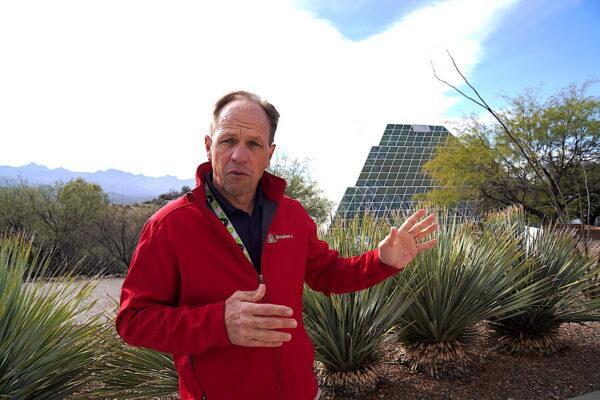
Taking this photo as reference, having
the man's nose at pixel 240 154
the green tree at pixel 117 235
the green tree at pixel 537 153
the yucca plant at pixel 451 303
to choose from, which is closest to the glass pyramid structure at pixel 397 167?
the green tree at pixel 537 153

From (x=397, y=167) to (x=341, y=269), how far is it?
162 feet

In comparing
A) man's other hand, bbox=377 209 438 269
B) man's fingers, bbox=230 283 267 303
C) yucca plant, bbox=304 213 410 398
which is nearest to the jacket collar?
man's other hand, bbox=377 209 438 269

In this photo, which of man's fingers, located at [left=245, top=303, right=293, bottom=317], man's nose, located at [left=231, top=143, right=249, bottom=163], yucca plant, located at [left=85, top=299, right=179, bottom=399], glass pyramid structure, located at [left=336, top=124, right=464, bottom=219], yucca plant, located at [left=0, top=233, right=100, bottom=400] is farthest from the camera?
glass pyramid structure, located at [left=336, top=124, right=464, bottom=219]

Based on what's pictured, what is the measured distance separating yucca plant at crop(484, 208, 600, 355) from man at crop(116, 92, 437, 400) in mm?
3057

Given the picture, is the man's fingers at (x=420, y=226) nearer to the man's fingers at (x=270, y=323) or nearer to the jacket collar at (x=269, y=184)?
the jacket collar at (x=269, y=184)

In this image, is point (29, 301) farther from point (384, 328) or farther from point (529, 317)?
point (529, 317)

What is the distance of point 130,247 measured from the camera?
682 inches

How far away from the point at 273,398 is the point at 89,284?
7.81 feet

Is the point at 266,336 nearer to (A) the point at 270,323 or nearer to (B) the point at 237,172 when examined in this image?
(A) the point at 270,323

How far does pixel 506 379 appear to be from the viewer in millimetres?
3770

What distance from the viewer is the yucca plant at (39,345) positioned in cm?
264

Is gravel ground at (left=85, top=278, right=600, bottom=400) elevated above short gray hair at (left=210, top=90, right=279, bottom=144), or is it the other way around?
short gray hair at (left=210, top=90, right=279, bottom=144)

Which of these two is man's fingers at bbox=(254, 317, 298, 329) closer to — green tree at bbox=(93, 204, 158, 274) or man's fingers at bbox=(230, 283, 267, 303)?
man's fingers at bbox=(230, 283, 267, 303)

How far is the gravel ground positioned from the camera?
3.48 metres
